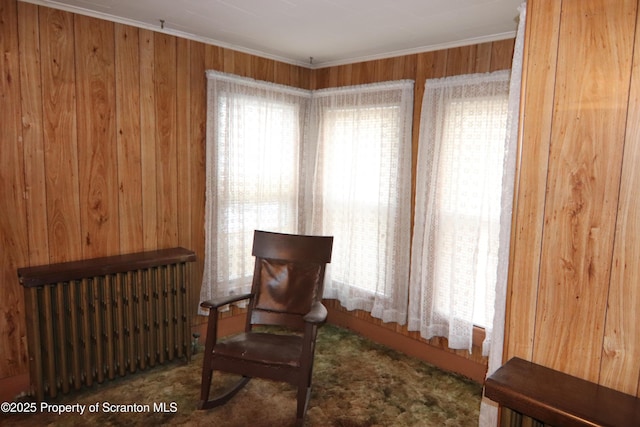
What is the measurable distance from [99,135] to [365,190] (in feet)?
6.47

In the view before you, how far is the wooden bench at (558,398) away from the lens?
1328 mm

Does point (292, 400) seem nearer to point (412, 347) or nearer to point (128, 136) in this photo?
point (412, 347)

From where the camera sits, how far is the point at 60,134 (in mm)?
2553

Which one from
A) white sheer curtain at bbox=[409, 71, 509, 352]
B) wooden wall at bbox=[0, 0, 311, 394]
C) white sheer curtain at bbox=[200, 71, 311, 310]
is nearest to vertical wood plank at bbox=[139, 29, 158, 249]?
wooden wall at bbox=[0, 0, 311, 394]

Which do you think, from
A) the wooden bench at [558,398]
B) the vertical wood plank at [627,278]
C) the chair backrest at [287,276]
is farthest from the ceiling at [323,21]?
the wooden bench at [558,398]

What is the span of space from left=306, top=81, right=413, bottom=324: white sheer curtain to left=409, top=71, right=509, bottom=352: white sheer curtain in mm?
167

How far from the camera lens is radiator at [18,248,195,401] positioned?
237 centimetres

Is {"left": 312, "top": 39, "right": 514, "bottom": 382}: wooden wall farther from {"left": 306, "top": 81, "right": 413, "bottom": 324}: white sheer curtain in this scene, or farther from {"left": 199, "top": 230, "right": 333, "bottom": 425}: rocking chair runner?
{"left": 199, "top": 230, "right": 333, "bottom": 425}: rocking chair runner

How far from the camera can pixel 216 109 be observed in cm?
317

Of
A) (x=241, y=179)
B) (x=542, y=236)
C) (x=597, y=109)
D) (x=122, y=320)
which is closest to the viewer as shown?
(x=597, y=109)

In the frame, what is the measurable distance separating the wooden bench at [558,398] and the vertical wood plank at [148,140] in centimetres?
238

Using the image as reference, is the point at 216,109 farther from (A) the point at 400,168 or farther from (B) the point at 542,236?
(B) the point at 542,236

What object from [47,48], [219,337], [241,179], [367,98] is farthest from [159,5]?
[219,337]

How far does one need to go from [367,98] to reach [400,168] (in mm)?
646
